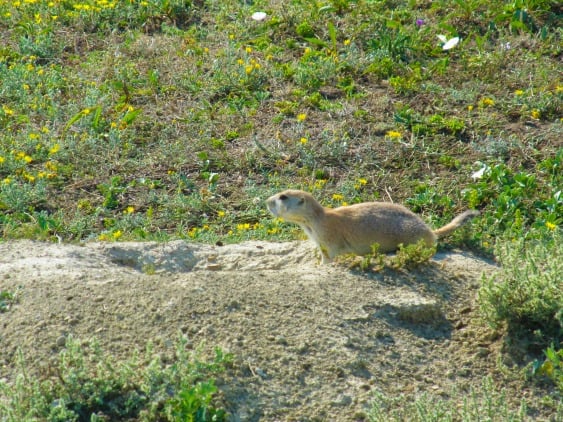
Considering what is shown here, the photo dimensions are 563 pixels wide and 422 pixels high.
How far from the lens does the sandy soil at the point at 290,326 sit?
503cm

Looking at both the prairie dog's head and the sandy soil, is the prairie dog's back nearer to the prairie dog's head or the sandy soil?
the prairie dog's head

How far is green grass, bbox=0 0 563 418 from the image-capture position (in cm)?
852

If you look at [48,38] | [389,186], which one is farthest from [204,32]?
[389,186]

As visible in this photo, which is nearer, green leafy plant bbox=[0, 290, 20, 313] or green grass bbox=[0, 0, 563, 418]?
green leafy plant bbox=[0, 290, 20, 313]

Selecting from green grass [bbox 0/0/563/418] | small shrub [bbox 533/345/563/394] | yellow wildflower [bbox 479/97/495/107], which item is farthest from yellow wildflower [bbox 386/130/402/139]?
small shrub [bbox 533/345/563/394]

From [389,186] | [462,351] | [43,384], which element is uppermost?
[43,384]

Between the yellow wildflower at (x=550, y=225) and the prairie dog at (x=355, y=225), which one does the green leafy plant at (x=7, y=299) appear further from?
the yellow wildflower at (x=550, y=225)

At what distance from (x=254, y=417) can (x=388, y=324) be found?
1.19m

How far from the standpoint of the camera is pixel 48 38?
11500mm

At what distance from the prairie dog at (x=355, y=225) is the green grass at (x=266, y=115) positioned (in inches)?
18.1

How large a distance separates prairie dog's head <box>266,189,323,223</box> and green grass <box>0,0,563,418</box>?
0.67 metres

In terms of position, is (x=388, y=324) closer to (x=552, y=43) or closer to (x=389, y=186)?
(x=389, y=186)

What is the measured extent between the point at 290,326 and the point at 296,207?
199 centimetres

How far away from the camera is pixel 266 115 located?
397 inches
